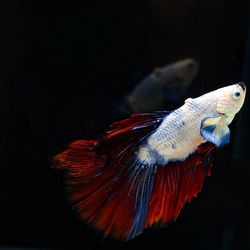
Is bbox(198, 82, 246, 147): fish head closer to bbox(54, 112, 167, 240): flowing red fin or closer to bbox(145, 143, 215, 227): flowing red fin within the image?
bbox(145, 143, 215, 227): flowing red fin

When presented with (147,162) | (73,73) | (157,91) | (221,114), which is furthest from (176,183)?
(73,73)

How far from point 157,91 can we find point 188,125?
50cm

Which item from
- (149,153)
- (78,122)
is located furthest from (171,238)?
(149,153)

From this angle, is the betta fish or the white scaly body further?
the betta fish

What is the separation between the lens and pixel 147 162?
1519mm

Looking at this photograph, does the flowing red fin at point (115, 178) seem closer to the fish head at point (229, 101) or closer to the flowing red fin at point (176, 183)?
the flowing red fin at point (176, 183)

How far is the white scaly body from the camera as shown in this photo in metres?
1.48

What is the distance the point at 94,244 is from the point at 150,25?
1.00m

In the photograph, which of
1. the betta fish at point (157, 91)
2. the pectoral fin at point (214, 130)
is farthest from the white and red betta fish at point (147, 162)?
the betta fish at point (157, 91)

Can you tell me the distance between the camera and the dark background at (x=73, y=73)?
78.7 inches

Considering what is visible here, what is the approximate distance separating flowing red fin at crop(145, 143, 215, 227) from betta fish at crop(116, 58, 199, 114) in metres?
0.46

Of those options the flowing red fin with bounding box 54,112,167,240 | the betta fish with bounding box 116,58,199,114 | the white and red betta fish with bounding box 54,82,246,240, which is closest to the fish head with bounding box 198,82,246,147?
the white and red betta fish with bounding box 54,82,246,240

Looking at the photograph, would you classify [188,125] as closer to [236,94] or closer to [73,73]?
[236,94]

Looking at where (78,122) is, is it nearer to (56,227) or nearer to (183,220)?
(56,227)
